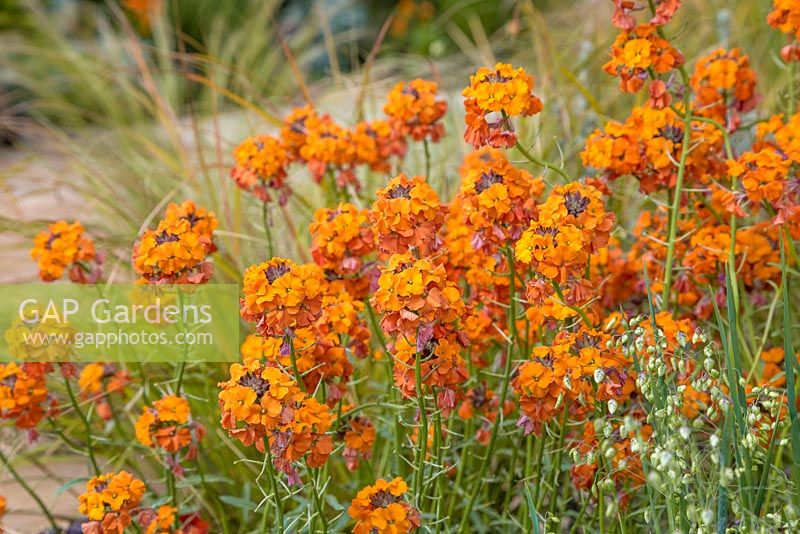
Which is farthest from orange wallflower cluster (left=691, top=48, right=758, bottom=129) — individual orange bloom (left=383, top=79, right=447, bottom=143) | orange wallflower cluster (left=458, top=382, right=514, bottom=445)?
orange wallflower cluster (left=458, top=382, right=514, bottom=445)

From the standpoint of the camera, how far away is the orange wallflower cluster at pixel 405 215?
168 cm

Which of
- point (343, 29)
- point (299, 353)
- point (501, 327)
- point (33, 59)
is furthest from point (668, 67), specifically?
point (343, 29)

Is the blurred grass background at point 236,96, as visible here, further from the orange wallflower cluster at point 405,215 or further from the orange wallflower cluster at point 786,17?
the orange wallflower cluster at point 405,215

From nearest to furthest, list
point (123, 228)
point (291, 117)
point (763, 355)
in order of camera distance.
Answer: point (763, 355), point (291, 117), point (123, 228)

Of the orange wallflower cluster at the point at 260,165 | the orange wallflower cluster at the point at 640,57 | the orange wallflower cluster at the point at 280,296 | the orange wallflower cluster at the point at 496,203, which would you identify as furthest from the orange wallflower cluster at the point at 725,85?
the orange wallflower cluster at the point at 280,296

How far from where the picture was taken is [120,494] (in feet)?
6.04

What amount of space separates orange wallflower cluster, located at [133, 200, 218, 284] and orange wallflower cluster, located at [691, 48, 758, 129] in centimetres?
123

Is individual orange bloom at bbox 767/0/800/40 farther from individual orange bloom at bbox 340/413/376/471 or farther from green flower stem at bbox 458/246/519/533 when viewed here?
individual orange bloom at bbox 340/413/376/471

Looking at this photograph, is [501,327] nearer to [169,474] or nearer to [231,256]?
[169,474]

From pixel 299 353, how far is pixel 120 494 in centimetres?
44

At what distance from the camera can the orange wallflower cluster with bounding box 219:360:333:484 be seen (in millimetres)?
1514

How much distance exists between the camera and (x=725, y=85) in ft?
7.63

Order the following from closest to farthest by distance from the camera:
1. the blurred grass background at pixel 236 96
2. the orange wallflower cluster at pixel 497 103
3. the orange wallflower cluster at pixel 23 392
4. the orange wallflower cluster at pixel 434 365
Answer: the orange wallflower cluster at pixel 434 365
the orange wallflower cluster at pixel 497 103
the orange wallflower cluster at pixel 23 392
the blurred grass background at pixel 236 96

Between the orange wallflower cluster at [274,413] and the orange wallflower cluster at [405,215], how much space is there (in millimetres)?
309
